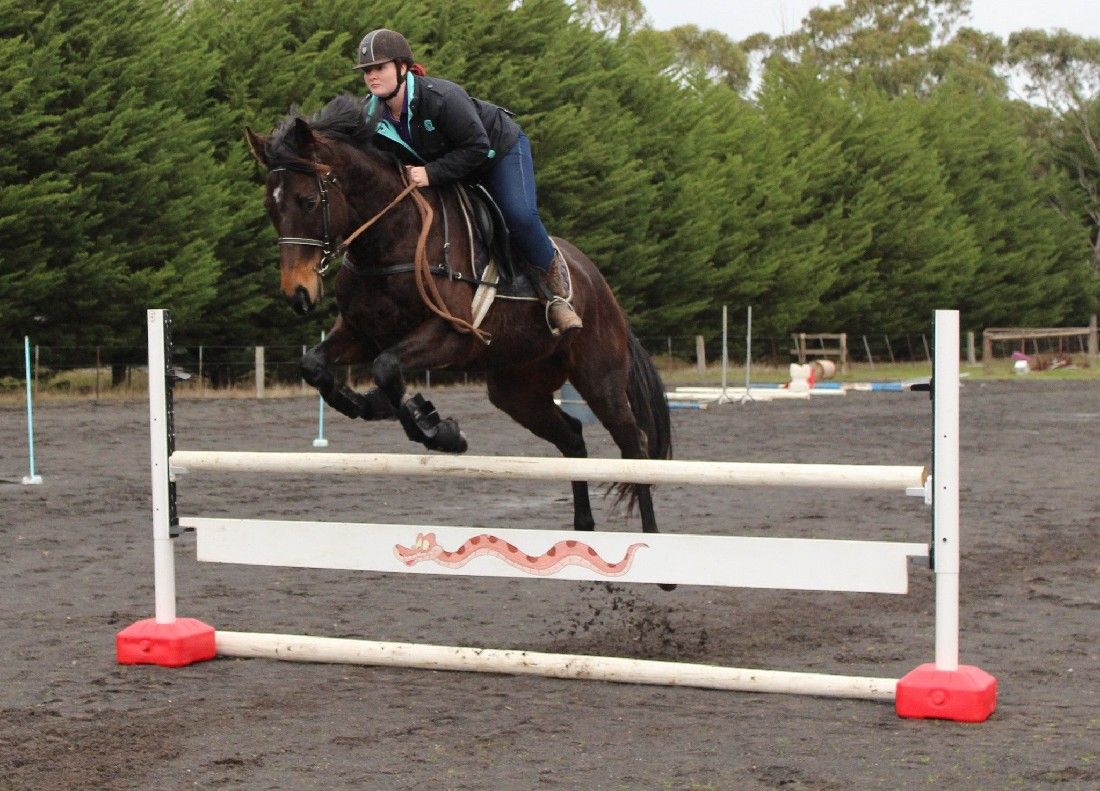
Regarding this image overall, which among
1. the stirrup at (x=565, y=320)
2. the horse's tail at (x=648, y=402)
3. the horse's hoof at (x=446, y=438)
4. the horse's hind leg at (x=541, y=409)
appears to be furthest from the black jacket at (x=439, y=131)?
the horse's tail at (x=648, y=402)

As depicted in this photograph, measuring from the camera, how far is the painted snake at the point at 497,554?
527 cm

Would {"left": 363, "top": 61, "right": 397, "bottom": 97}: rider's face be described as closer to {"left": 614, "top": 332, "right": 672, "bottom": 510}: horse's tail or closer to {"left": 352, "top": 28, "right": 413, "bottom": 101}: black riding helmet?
{"left": 352, "top": 28, "right": 413, "bottom": 101}: black riding helmet

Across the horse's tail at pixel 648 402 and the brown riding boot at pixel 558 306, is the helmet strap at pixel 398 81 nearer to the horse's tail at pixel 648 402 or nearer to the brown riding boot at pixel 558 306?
the brown riding boot at pixel 558 306

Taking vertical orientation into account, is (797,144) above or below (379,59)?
above

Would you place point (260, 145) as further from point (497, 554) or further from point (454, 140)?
point (497, 554)

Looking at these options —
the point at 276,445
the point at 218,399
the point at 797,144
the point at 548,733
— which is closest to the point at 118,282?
the point at 218,399

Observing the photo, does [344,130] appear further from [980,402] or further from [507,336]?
[980,402]

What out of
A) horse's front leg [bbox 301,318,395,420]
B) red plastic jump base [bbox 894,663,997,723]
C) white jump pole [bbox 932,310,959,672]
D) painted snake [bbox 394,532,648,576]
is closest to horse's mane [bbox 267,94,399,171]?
horse's front leg [bbox 301,318,395,420]

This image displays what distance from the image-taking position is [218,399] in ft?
75.9

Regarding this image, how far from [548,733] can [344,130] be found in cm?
257

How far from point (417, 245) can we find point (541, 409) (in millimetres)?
1297

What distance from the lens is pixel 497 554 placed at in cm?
534

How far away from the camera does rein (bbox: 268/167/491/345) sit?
17.9ft

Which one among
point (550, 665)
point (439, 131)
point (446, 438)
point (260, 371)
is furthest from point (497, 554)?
point (260, 371)
